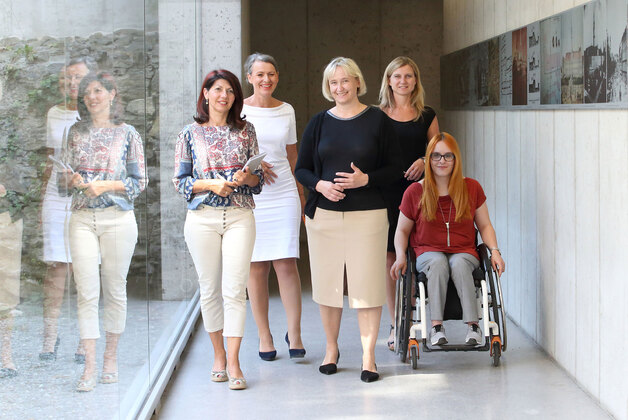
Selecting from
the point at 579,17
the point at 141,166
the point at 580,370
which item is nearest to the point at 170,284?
the point at 141,166

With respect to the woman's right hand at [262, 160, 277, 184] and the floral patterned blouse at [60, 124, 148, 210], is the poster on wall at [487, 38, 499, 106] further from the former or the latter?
the floral patterned blouse at [60, 124, 148, 210]

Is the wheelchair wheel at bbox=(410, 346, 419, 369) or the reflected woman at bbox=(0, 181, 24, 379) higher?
the reflected woman at bbox=(0, 181, 24, 379)

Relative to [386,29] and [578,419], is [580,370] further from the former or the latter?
[386,29]

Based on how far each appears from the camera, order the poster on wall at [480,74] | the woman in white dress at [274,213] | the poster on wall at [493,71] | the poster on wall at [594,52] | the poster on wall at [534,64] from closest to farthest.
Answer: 1. the poster on wall at [594,52]
2. the woman in white dress at [274,213]
3. the poster on wall at [534,64]
4. the poster on wall at [493,71]
5. the poster on wall at [480,74]

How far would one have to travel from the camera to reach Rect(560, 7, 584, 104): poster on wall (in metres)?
4.39

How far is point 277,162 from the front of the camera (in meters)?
5.07

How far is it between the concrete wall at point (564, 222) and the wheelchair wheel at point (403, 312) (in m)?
0.63

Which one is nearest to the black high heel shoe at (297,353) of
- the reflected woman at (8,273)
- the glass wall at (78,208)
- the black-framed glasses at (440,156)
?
the glass wall at (78,208)

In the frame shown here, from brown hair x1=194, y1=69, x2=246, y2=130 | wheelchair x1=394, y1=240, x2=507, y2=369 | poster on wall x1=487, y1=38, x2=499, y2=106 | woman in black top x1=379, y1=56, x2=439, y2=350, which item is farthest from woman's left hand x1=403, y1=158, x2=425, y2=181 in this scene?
poster on wall x1=487, y1=38, x2=499, y2=106

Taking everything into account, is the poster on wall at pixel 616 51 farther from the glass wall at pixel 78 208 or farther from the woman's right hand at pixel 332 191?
the glass wall at pixel 78 208

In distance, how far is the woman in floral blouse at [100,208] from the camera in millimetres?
2631

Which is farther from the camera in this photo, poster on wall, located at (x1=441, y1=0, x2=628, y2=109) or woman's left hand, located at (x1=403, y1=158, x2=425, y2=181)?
woman's left hand, located at (x1=403, y1=158, x2=425, y2=181)

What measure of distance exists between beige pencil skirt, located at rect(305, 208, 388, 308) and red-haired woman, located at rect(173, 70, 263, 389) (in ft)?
1.25

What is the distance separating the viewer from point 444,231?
497 centimetres
